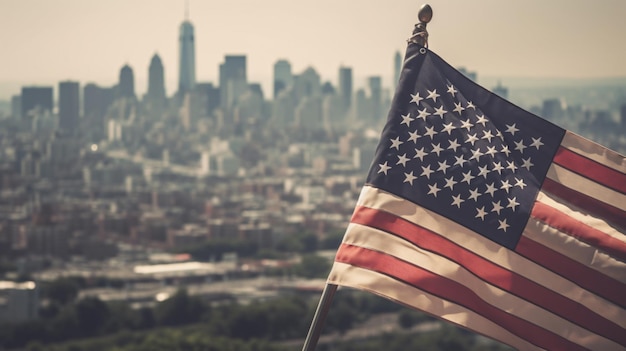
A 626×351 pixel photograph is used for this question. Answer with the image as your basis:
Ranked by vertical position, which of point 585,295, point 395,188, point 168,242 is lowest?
point 168,242

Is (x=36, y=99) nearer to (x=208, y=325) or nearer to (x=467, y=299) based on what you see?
(x=208, y=325)

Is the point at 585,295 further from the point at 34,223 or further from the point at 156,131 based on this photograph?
the point at 156,131

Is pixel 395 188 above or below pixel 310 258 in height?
above

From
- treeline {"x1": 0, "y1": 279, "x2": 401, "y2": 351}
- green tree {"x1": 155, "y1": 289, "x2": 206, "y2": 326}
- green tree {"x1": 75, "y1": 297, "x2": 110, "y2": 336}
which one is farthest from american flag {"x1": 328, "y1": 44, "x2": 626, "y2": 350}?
green tree {"x1": 155, "y1": 289, "x2": 206, "y2": 326}

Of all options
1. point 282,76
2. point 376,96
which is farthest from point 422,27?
point 282,76

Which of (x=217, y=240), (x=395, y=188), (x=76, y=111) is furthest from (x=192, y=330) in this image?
(x=76, y=111)

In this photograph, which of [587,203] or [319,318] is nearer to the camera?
[319,318]
